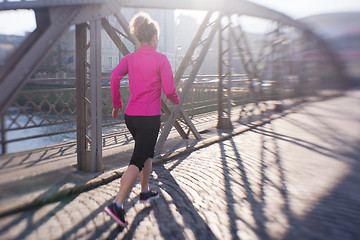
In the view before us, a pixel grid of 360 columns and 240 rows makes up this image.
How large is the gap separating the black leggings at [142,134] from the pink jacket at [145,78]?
58 millimetres

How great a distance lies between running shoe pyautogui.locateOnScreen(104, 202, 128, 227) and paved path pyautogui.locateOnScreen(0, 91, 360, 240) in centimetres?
7

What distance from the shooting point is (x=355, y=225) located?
311cm

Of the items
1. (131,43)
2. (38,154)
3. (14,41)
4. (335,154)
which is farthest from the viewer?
(335,154)

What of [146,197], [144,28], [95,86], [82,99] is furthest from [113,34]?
[146,197]

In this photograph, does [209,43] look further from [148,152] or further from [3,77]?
[3,77]

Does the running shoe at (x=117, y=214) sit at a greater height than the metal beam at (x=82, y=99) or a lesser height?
lesser

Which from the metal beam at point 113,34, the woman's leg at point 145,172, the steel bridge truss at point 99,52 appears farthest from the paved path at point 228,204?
the metal beam at point 113,34

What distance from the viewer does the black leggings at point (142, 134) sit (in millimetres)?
3105

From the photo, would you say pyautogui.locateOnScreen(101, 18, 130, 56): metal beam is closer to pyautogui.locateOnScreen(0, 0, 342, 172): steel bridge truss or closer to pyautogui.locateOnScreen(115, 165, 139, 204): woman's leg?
pyautogui.locateOnScreen(0, 0, 342, 172): steel bridge truss

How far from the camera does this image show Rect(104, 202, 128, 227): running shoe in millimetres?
2846

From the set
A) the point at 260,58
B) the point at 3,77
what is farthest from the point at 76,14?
the point at 260,58

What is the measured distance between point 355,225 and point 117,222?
7.35 feet

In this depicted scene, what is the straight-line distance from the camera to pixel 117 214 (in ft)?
9.45

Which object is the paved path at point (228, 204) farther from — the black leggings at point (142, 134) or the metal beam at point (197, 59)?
the metal beam at point (197, 59)
